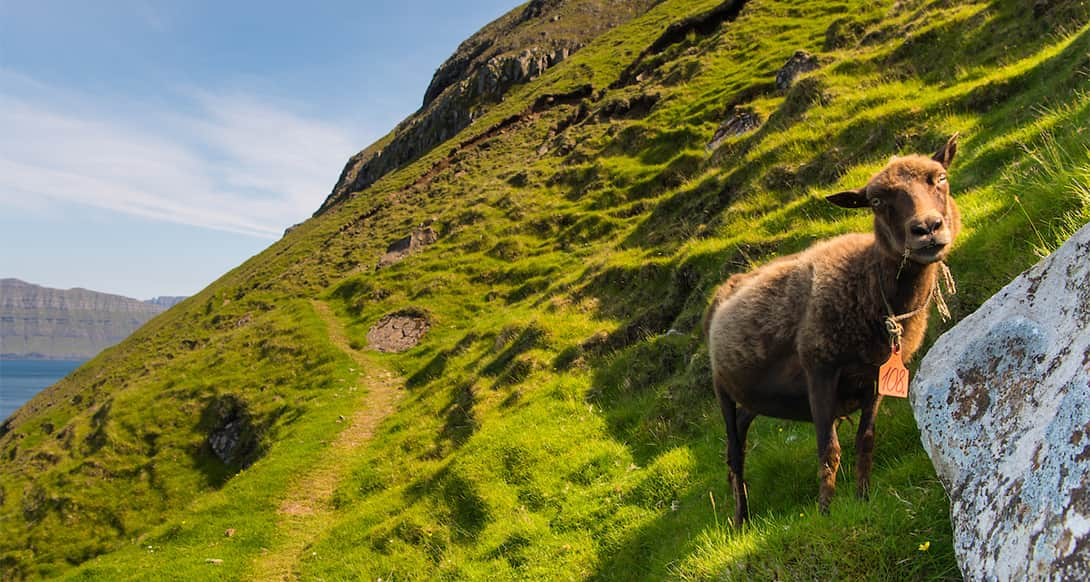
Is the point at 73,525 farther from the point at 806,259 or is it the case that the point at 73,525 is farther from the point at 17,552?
the point at 806,259

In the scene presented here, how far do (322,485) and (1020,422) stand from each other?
2133 cm

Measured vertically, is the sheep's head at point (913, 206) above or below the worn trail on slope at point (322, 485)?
above

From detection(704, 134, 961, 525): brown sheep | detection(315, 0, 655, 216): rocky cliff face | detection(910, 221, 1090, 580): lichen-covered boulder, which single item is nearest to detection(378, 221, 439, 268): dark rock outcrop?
detection(704, 134, 961, 525): brown sheep

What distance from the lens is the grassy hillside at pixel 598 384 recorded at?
24.9 ft

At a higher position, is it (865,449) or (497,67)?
(497,67)

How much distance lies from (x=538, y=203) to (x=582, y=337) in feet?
85.2

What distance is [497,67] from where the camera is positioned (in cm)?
11656

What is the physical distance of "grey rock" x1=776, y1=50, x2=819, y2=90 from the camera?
96.4 ft

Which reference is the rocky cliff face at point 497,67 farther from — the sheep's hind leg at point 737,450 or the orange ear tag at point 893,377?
the orange ear tag at point 893,377

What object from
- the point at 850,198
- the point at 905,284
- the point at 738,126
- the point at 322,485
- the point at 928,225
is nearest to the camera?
the point at 928,225

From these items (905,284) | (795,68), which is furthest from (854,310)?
(795,68)

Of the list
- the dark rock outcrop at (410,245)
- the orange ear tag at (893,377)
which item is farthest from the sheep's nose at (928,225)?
the dark rock outcrop at (410,245)

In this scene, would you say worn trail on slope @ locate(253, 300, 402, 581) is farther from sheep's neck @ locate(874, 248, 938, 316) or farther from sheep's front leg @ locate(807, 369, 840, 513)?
sheep's neck @ locate(874, 248, 938, 316)

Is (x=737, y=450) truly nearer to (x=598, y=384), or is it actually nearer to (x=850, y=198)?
(x=850, y=198)
